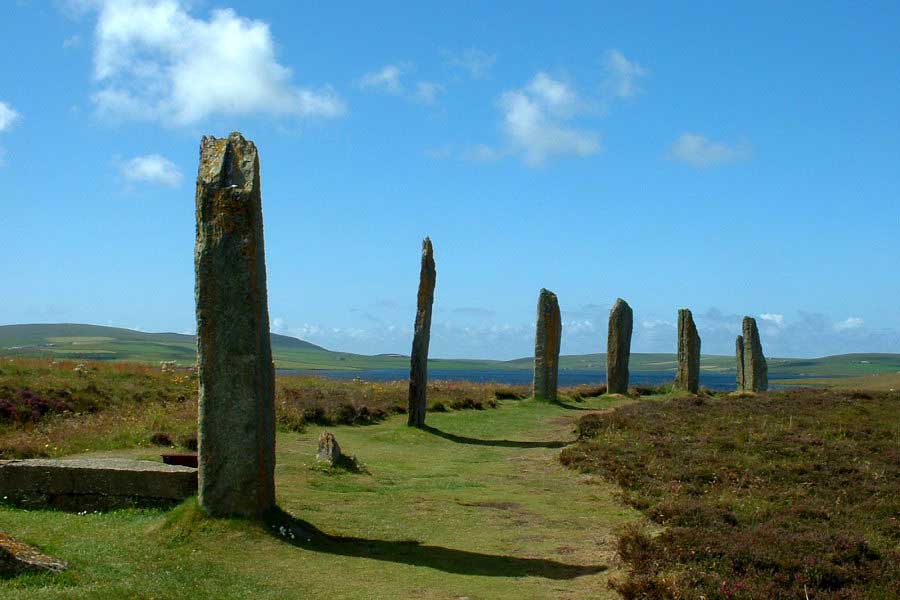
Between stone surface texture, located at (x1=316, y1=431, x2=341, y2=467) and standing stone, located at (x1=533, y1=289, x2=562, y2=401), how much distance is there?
Result: 17178 millimetres

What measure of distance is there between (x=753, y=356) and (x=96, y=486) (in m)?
31.8

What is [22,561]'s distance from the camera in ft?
28.7

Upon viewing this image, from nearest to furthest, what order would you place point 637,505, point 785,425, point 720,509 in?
1. point 720,509
2. point 637,505
3. point 785,425

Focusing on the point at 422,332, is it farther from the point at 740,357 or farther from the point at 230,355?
the point at 740,357

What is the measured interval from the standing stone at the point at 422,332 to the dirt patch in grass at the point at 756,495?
464 centimetres

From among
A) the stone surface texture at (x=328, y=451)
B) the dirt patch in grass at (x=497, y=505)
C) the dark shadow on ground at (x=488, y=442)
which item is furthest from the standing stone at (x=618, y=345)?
the dirt patch in grass at (x=497, y=505)

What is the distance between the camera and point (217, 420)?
11141 mm

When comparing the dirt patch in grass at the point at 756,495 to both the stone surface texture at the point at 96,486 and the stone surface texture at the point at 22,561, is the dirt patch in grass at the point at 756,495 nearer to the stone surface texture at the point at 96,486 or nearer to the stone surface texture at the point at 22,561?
the stone surface texture at the point at 22,561

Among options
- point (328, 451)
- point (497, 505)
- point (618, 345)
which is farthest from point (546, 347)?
point (497, 505)

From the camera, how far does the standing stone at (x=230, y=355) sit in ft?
36.3

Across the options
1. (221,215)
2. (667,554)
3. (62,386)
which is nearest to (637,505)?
(667,554)

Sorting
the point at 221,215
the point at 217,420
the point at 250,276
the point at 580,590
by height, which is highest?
the point at 221,215

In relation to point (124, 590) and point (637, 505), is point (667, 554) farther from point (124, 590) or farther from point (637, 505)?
point (124, 590)

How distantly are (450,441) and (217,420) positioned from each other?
1163cm
